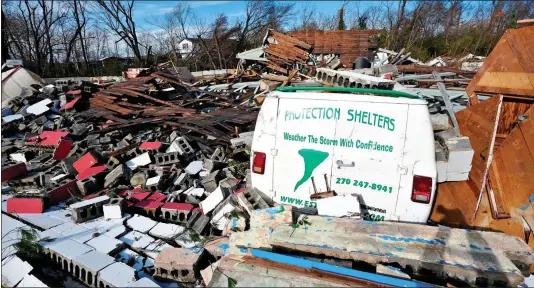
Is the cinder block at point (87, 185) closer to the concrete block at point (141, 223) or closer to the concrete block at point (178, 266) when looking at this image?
→ the concrete block at point (141, 223)

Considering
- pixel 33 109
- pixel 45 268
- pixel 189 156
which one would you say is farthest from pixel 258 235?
pixel 33 109

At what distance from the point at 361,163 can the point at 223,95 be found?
926 centimetres

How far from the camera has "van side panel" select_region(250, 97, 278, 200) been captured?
11.1 ft

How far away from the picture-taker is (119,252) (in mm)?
3613

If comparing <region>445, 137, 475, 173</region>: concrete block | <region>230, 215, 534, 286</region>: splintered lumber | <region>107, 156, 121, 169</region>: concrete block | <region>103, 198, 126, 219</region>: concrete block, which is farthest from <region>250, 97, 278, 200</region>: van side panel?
<region>107, 156, 121, 169</region>: concrete block

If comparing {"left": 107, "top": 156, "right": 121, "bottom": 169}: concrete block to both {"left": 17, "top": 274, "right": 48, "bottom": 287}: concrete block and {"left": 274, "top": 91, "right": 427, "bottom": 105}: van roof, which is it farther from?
{"left": 274, "top": 91, "right": 427, "bottom": 105}: van roof

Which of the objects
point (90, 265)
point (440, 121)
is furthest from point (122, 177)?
point (440, 121)

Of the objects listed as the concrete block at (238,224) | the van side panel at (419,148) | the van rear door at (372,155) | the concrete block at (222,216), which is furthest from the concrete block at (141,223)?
the van side panel at (419,148)

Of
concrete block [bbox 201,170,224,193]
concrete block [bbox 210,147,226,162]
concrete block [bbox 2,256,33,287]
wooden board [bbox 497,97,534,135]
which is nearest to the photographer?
concrete block [bbox 2,256,33,287]

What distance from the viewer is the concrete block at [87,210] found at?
13.9 feet

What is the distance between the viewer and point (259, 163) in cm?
352

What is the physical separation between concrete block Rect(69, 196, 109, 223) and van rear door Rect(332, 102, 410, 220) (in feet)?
11.5

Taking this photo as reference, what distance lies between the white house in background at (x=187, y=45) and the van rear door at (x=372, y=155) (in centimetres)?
2565

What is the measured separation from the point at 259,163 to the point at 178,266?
142 cm
